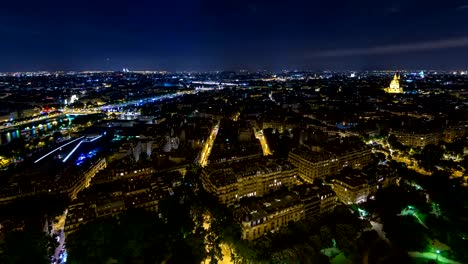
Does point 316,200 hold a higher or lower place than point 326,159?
lower

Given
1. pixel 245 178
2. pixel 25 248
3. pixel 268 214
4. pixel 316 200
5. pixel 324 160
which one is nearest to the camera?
pixel 25 248

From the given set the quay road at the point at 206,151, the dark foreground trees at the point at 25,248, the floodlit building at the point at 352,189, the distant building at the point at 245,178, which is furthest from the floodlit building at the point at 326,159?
the dark foreground trees at the point at 25,248

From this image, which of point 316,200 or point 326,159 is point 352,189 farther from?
point 326,159

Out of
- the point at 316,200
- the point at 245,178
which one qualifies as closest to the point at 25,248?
the point at 245,178

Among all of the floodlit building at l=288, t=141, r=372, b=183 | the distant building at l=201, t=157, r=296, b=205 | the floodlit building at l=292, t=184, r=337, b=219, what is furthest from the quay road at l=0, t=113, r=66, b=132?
the floodlit building at l=292, t=184, r=337, b=219

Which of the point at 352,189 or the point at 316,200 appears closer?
the point at 316,200

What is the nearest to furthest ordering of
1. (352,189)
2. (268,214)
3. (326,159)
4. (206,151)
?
1. (268,214)
2. (352,189)
3. (326,159)
4. (206,151)

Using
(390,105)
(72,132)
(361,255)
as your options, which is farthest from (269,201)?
(390,105)

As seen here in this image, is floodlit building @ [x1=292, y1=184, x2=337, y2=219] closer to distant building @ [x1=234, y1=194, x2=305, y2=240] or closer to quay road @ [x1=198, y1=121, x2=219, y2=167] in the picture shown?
distant building @ [x1=234, y1=194, x2=305, y2=240]
